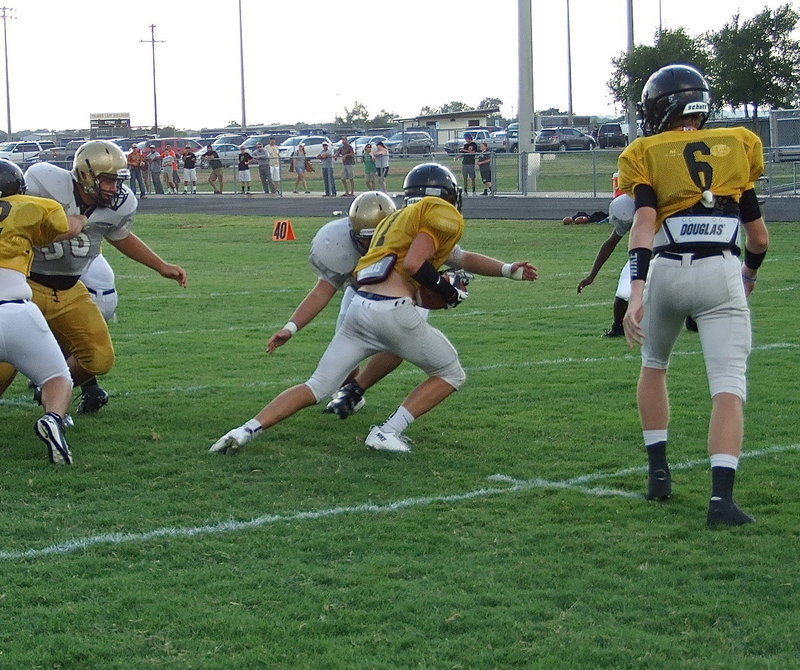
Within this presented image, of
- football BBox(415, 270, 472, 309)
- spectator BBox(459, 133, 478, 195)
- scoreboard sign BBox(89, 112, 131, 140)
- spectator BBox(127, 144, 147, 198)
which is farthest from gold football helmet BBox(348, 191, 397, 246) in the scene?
scoreboard sign BBox(89, 112, 131, 140)

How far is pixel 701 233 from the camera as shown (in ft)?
16.8

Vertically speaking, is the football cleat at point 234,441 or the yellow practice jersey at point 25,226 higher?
the yellow practice jersey at point 25,226

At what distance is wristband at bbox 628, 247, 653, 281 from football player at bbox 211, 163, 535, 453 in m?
1.29

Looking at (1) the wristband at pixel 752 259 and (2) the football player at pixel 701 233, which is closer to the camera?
(2) the football player at pixel 701 233

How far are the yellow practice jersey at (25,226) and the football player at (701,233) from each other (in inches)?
112

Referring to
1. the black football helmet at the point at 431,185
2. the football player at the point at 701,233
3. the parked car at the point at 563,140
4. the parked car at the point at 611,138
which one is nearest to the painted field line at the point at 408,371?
the black football helmet at the point at 431,185

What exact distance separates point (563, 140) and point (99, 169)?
42.5m

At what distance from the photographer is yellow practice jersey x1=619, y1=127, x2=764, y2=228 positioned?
5.10m

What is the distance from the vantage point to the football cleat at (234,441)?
622 centimetres

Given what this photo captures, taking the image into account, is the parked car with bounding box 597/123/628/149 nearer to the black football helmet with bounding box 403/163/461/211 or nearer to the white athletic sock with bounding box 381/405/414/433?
the black football helmet with bounding box 403/163/461/211

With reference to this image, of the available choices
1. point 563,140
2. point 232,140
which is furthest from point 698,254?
point 232,140

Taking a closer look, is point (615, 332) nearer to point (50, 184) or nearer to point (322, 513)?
point (50, 184)

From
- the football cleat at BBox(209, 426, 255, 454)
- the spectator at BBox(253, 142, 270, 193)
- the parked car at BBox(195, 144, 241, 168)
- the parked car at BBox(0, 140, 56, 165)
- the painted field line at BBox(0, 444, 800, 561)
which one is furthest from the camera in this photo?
the parked car at BBox(0, 140, 56, 165)

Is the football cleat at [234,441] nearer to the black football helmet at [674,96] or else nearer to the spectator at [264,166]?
the black football helmet at [674,96]
